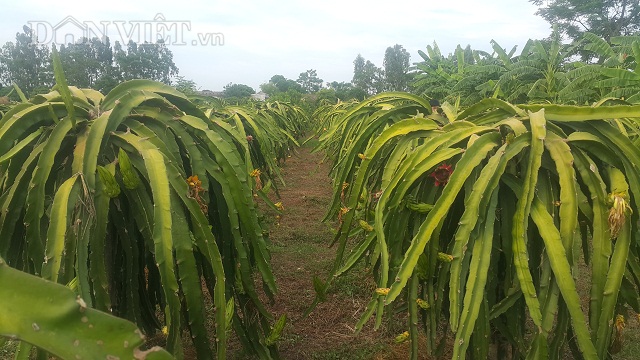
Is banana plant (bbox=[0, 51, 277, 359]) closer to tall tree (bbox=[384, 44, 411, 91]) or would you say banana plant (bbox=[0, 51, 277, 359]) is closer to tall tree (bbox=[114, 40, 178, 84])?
tall tree (bbox=[114, 40, 178, 84])

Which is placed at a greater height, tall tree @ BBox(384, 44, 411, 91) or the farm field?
tall tree @ BBox(384, 44, 411, 91)

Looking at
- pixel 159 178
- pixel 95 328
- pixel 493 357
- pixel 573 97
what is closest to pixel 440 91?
pixel 573 97

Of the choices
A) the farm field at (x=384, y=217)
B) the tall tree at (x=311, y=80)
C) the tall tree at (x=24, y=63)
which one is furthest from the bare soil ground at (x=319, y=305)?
the tall tree at (x=311, y=80)

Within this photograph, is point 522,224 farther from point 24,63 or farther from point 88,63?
point 24,63

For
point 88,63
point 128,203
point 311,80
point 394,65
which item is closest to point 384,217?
point 128,203

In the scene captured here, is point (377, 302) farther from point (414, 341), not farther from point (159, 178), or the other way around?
point (159, 178)

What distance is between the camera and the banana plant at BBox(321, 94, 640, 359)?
4.52 ft

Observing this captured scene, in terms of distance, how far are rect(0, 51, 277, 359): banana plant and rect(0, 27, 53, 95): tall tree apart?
101 feet

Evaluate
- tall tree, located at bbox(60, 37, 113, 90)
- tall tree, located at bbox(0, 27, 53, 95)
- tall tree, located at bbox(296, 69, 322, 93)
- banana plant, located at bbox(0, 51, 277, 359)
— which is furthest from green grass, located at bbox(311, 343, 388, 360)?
tall tree, located at bbox(296, 69, 322, 93)

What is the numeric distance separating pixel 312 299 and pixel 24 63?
34372mm

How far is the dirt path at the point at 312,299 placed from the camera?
107 inches

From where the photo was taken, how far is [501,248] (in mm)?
1666

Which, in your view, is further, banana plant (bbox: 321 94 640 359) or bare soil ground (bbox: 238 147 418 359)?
bare soil ground (bbox: 238 147 418 359)

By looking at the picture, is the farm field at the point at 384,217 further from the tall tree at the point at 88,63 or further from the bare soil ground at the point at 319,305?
the tall tree at the point at 88,63
